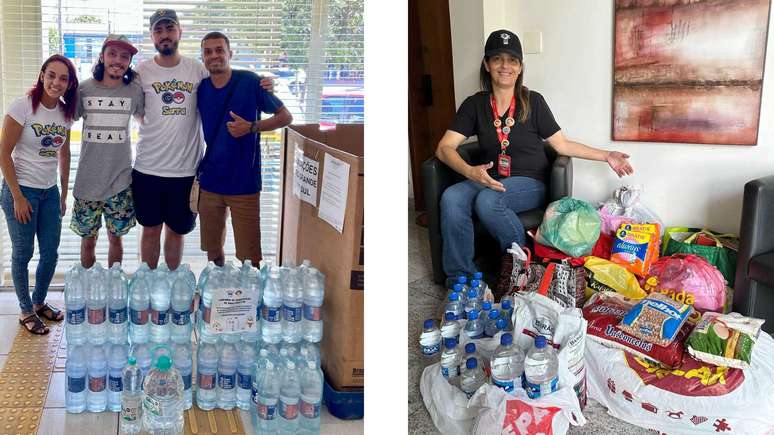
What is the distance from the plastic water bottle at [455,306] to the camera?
103 inches

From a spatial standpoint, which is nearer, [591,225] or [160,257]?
[591,225]

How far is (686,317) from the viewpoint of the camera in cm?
235

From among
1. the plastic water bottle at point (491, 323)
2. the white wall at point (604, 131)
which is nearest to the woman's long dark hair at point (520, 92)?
the white wall at point (604, 131)

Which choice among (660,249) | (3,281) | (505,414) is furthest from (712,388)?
(3,281)

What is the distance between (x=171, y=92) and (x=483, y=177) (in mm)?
1303

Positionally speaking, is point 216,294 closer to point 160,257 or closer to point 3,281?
point 160,257

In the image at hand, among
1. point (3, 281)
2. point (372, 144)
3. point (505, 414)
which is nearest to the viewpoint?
point (372, 144)

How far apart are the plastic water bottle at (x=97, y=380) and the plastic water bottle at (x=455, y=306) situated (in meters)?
1.17

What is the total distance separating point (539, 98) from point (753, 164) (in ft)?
3.11

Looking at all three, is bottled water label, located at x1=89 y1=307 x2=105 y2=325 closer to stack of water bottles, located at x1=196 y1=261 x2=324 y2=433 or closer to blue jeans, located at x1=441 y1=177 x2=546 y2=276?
stack of water bottles, located at x1=196 y1=261 x2=324 y2=433

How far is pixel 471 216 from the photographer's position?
10.7 feet

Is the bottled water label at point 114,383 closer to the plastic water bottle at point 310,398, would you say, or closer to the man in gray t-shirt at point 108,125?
the plastic water bottle at point 310,398

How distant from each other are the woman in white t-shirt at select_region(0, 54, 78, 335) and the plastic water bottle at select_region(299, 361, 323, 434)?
1.42 meters

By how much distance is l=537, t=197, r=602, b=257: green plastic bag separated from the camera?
310cm
